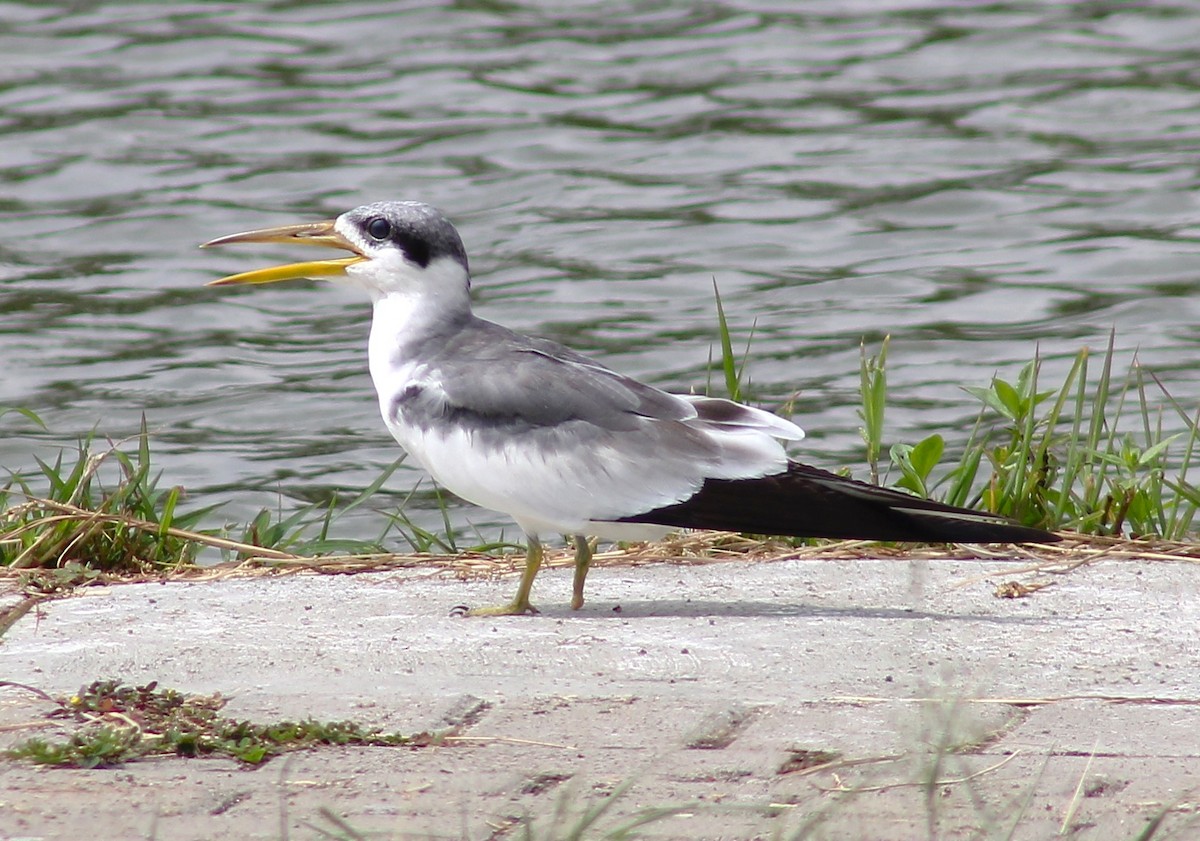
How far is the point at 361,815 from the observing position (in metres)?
2.95

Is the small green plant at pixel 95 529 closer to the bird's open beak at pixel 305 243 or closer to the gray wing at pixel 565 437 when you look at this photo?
the bird's open beak at pixel 305 243

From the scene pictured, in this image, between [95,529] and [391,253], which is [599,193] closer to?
[391,253]

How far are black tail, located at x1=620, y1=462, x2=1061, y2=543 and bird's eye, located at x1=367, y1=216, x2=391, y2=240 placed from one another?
1192 millimetres

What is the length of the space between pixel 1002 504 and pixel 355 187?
5871 mm

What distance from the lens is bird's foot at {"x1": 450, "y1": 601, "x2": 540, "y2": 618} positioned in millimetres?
4324

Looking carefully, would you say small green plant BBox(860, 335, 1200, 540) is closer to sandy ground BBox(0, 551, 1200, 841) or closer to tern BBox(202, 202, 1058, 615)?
sandy ground BBox(0, 551, 1200, 841)

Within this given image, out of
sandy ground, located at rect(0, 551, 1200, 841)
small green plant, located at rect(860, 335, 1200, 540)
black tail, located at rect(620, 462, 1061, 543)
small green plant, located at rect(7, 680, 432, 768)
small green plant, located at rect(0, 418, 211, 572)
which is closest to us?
sandy ground, located at rect(0, 551, 1200, 841)

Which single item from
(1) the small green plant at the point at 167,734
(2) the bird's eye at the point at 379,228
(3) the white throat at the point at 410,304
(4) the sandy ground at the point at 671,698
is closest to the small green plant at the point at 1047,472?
(4) the sandy ground at the point at 671,698

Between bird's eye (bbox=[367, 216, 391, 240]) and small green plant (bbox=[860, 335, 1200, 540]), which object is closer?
bird's eye (bbox=[367, 216, 391, 240])

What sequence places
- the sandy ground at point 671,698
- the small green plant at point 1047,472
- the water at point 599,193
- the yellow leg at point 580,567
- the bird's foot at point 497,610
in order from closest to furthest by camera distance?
the sandy ground at point 671,698 → the bird's foot at point 497,610 → the yellow leg at point 580,567 → the small green plant at point 1047,472 → the water at point 599,193

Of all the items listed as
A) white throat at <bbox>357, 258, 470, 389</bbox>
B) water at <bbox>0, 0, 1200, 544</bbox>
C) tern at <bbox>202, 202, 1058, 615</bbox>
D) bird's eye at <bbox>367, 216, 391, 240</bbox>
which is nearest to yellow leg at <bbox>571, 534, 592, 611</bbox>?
tern at <bbox>202, 202, 1058, 615</bbox>

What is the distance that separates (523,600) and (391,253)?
3.44 ft

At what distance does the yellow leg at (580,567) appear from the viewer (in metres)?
4.45

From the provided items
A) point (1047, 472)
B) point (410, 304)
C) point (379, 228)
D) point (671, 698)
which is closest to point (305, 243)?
point (379, 228)
